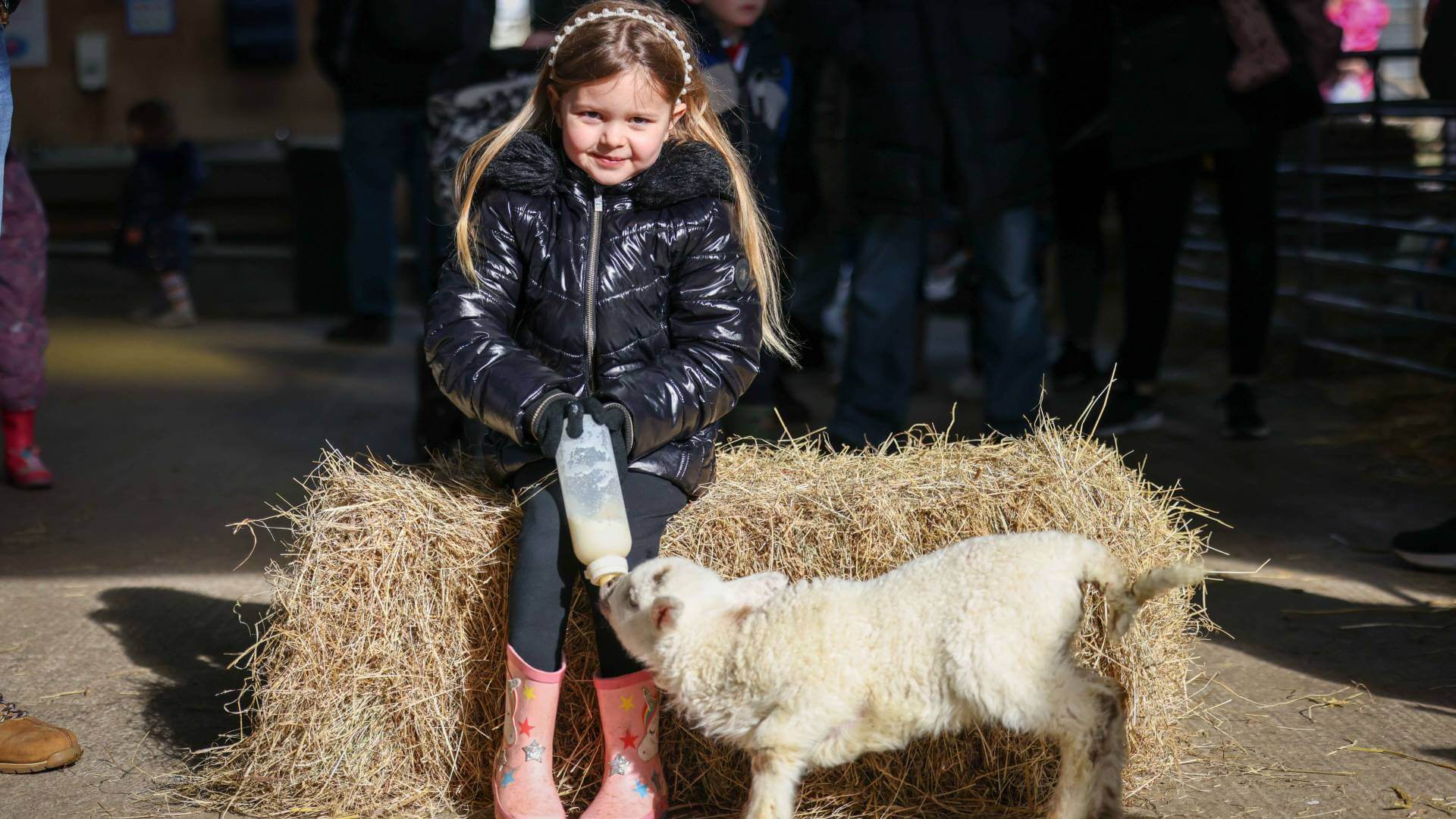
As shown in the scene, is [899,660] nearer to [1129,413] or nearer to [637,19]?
[637,19]

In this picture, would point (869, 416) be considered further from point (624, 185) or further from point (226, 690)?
point (226, 690)

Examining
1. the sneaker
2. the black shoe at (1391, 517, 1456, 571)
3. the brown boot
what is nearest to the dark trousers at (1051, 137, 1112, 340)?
the black shoe at (1391, 517, 1456, 571)

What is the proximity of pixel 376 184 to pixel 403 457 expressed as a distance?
2.70 meters

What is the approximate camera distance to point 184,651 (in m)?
3.48

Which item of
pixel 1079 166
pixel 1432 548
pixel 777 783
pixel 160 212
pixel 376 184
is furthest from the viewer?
pixel 160 212

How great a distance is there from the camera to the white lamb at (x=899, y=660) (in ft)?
7.38

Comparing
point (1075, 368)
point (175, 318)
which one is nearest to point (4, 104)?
point (1075, 368)

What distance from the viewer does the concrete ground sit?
2799 millimetres

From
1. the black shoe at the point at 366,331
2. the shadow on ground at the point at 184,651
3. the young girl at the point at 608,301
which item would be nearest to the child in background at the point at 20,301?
the shadow on ground at the point at 184,651

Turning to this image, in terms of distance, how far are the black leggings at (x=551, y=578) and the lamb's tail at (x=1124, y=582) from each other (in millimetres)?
843

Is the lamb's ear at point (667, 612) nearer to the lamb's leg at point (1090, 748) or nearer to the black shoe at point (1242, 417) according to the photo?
the lamb's leg at point (1090, 748)

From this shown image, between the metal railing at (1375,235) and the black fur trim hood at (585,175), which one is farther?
the metal railing at (1375,235)

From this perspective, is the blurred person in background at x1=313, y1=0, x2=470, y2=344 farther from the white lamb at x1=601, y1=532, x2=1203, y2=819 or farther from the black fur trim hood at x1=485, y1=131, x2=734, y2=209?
the white lamb at x1=601, y1=532, x2=1203, y2=819

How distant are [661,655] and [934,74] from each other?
2.91 meters
